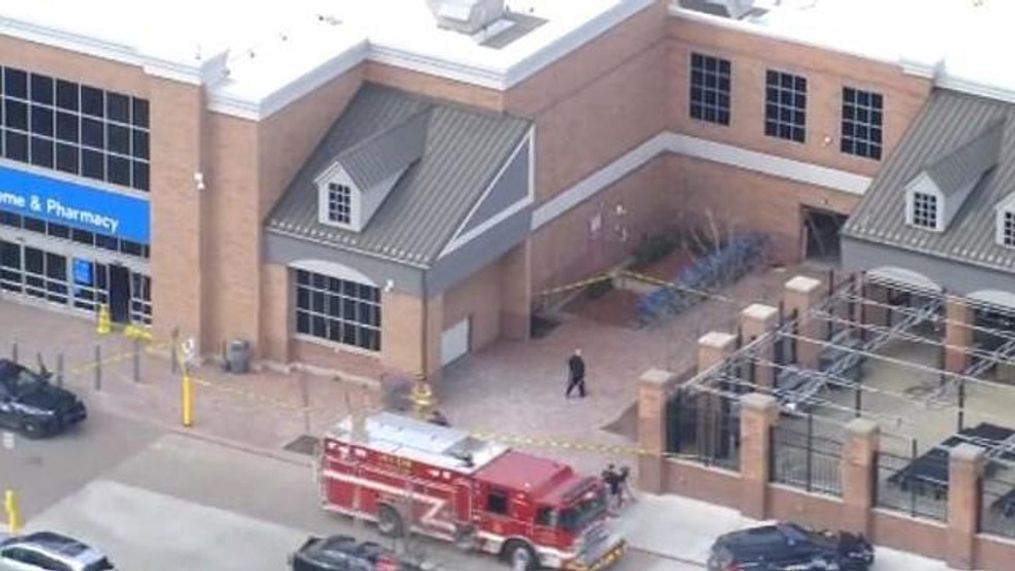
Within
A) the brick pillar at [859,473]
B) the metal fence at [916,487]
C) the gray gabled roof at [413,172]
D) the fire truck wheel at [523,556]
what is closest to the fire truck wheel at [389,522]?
the fire truck wheel at [523,556]

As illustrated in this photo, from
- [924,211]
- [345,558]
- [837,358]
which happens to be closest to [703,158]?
[924,211]

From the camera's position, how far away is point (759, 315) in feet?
311

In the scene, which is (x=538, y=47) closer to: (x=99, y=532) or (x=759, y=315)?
(x=759, y=315)

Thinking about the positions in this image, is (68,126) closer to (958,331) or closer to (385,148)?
(385,148)

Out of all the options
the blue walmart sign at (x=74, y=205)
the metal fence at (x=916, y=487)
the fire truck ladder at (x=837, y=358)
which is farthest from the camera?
the blue walmart sign at (x=74, y=205)

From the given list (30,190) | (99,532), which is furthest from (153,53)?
(99,532)

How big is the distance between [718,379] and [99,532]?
49.2 ft

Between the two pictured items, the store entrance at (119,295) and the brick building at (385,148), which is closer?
the brick building at (385,148)

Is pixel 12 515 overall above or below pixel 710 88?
below

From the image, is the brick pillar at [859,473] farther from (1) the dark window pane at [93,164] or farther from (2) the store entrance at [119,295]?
(1) the dark window pane at [93,164]

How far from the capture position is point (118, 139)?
3880 inches

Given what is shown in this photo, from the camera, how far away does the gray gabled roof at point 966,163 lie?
95.8 m

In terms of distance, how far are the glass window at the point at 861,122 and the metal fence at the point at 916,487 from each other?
1472 centimetres

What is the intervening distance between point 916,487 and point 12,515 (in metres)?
20.9
